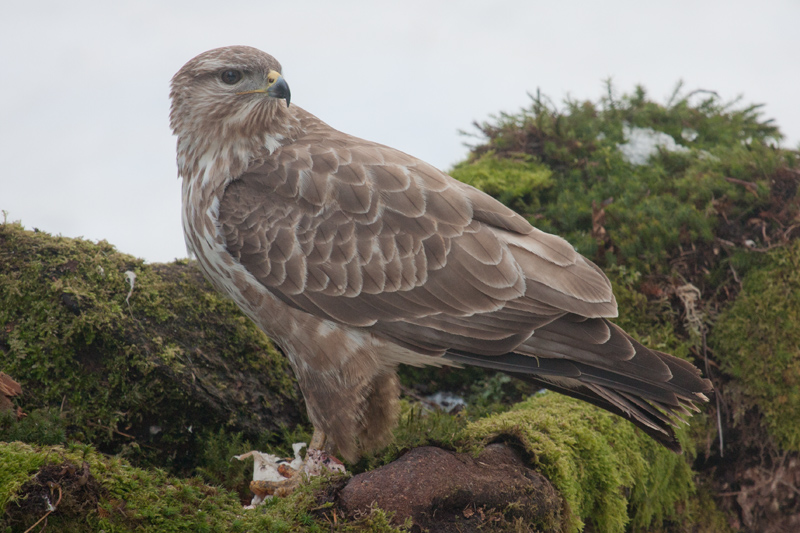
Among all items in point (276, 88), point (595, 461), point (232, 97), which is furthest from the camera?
point (595, 461)

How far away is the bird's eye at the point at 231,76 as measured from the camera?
4676 millimetres

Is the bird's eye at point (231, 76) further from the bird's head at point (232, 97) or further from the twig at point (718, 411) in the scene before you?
the twig at point (718, 411)

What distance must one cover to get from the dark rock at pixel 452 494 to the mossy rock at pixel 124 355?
162 cm

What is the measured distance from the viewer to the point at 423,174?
4.55 meters

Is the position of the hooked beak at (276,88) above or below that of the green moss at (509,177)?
above

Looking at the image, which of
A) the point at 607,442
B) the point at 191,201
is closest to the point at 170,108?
the point at 191,201

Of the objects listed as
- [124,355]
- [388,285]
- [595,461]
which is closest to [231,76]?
[388,285]

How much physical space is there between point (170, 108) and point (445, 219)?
2.37 m

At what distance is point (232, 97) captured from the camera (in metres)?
4.66

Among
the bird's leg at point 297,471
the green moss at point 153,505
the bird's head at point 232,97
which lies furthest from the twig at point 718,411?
the bird's head at point 232,97

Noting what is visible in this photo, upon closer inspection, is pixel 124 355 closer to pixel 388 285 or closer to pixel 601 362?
pixel 388 285

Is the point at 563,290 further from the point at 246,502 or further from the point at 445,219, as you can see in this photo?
the point at 246,502

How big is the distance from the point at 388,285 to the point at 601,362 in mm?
1429

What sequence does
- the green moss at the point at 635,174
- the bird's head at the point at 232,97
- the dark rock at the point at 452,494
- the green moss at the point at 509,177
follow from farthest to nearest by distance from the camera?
1. the green moss at the point at 509,177
2. the green moss at the point at 635,174
3. the bird's head at the point at 232,97
4. the dark rock at the point at 452,494
